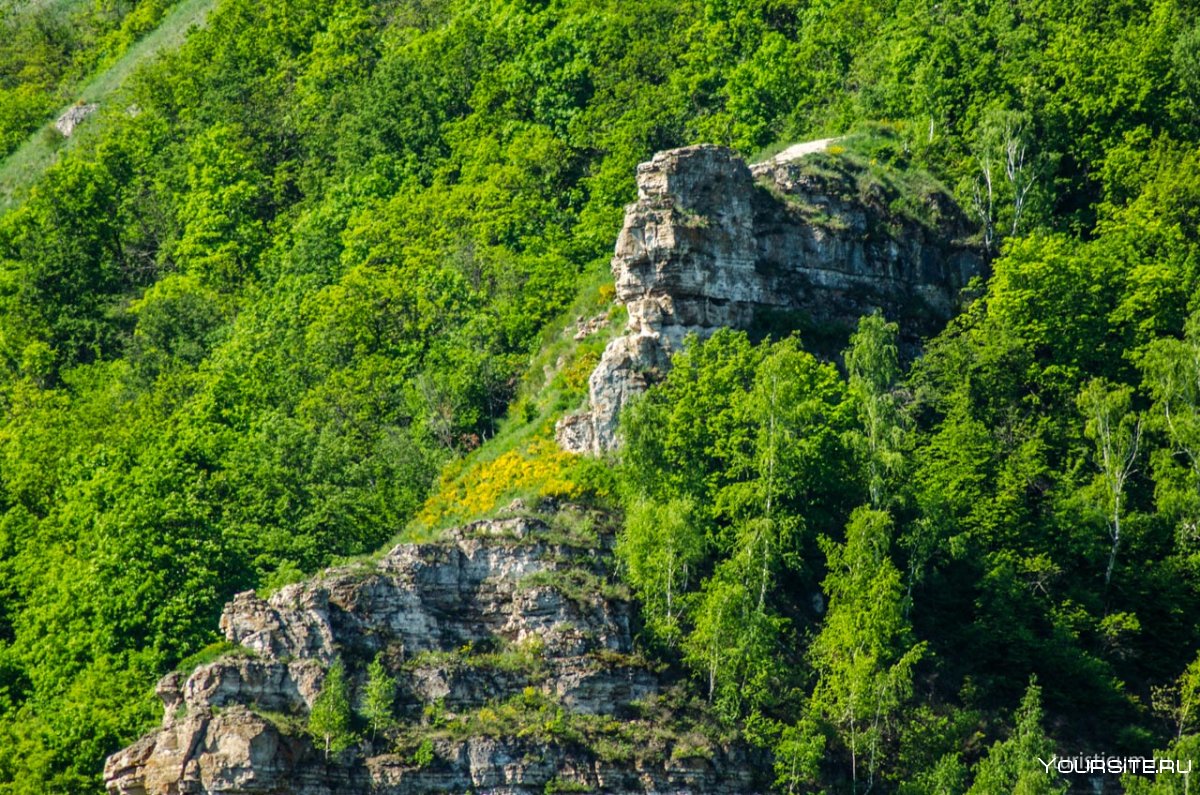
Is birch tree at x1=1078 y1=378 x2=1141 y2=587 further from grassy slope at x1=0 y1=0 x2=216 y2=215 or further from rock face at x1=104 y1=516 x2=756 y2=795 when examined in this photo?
grassy slope at x1=0 y1=0 x2=216 y2=215

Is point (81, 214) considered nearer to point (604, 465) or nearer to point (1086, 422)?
point (604, 465)

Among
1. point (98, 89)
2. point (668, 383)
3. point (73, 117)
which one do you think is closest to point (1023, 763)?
point (668, 383)

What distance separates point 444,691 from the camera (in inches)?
2633

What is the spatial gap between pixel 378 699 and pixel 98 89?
72.5 metres

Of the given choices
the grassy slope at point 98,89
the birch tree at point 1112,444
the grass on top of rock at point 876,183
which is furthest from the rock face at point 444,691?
the grassy slope at point 98,89

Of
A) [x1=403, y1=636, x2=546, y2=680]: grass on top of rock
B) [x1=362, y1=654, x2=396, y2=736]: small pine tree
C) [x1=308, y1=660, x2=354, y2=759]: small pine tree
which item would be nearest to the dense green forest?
[x1=403, y1=636, x2=546, y2=680]: grass on top of rock

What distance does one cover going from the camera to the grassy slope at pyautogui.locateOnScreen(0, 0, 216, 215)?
120 m

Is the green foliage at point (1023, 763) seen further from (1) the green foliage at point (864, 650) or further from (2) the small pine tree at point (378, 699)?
(2) the small pine tree at point (378, 699)

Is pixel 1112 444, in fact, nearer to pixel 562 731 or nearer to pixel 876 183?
pixel 876 183

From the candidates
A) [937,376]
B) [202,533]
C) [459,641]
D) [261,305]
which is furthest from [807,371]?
[261,305]

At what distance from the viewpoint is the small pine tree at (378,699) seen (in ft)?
216

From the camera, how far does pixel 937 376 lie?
265 feet

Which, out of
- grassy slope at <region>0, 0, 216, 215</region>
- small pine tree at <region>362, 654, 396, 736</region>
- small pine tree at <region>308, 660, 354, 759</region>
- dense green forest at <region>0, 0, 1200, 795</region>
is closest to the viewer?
small pine tree at <region>308, 660, 354, 759</region>

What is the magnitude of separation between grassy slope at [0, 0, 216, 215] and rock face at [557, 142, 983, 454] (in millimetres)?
46882
